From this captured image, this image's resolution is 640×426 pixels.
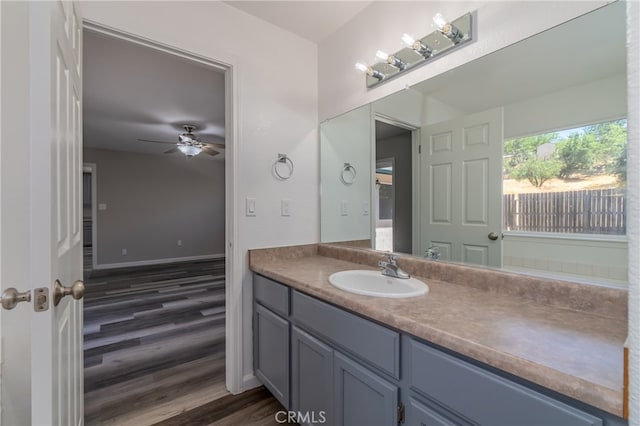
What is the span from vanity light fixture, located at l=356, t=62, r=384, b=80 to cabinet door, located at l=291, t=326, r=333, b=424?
1515mm

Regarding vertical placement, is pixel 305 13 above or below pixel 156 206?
above

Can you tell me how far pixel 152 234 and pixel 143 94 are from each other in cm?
390

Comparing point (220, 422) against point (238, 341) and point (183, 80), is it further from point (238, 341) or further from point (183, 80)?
point (183, 80)

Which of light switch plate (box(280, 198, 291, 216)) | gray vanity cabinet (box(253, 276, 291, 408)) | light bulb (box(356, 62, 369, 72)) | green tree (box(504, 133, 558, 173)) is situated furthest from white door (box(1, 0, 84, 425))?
green tree (box(504, 133, 558, 173))

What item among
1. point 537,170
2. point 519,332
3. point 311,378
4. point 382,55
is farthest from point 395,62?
point 311,378

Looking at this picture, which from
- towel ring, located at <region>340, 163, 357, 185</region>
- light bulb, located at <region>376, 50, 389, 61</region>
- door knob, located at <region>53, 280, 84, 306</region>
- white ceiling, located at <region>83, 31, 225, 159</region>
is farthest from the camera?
white ceiling, located at <region>83, 31, 225, 159</region>

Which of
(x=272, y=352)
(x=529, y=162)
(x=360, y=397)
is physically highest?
(x=529, y=162)

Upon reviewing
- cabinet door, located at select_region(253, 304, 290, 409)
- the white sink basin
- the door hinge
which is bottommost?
cabinet door, located at select_region(253, 304, 290, 409)

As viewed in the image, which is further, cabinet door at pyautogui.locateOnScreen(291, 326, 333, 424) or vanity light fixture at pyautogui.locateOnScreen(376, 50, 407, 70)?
vanity light fixture at pyautogui.locateOnScreen(376, 50, 407, 70)

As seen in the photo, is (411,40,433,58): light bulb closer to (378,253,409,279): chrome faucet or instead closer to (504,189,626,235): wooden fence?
(504,189,626,235): wooden fence

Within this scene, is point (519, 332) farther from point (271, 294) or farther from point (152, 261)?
point (152, 261)

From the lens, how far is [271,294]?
166 centimetres

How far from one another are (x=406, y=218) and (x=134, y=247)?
19.8 feet

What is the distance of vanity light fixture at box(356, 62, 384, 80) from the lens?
1699mm
